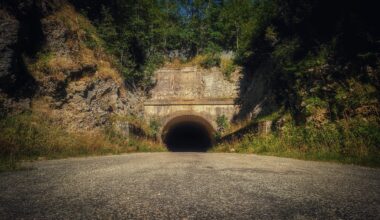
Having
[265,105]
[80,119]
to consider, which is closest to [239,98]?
[265,105]

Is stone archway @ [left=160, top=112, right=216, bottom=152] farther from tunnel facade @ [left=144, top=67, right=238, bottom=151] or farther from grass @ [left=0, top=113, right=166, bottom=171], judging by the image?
grass @ [left=0, top=113, right=166, bottom=171]

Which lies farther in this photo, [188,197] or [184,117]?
[184,117]

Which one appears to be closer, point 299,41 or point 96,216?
point 96,216

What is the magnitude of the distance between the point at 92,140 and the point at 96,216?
840 cm

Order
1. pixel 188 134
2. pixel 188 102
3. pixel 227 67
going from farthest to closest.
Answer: pixel 188 134 → pixel 227 67 → pixel 188 102

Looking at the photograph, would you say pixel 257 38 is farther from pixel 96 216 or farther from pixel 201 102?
pixel 96 216

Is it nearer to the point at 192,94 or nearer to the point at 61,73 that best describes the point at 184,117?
the point at 192,94

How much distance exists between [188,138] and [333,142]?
2138cm

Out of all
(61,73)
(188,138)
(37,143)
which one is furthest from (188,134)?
(37,143)

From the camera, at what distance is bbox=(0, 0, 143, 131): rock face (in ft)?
29.5

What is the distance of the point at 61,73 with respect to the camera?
11.6 m

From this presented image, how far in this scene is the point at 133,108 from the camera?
1750 centimetres

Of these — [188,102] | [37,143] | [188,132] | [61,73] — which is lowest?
[37,143]

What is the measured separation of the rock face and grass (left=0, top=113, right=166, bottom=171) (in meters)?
0.79
